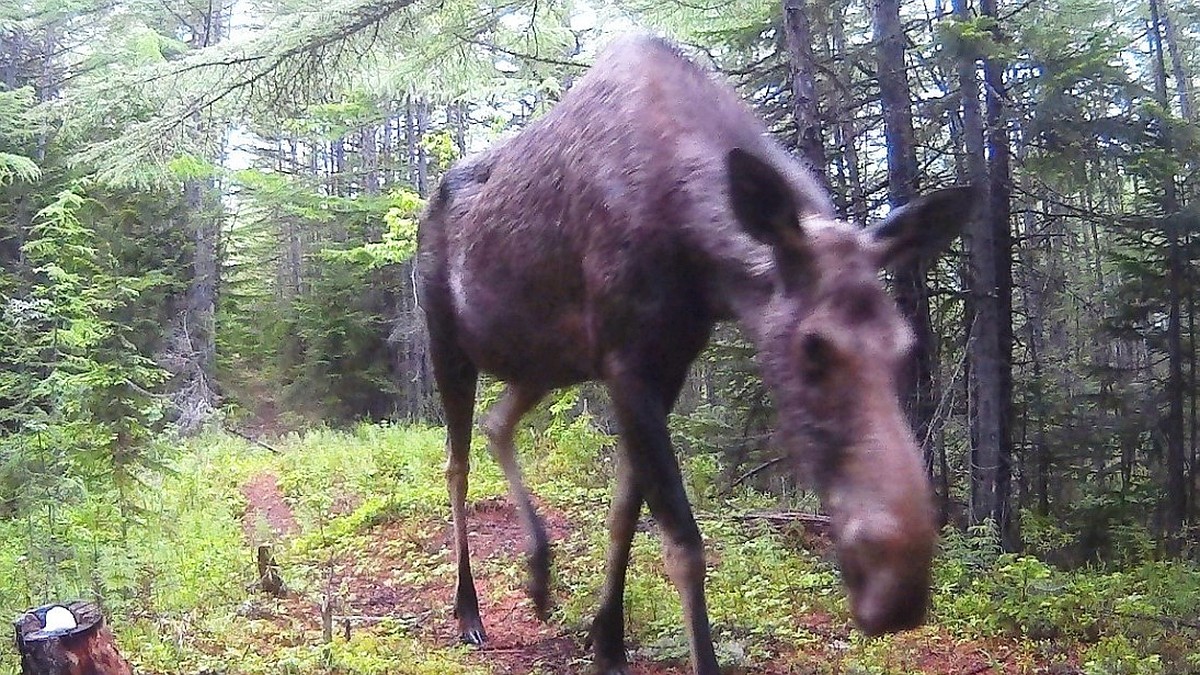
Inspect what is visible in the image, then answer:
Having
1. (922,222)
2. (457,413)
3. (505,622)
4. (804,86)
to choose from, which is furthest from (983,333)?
(922,222)

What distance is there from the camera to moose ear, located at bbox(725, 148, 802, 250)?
2.86 meters

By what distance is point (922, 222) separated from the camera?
2971 mm

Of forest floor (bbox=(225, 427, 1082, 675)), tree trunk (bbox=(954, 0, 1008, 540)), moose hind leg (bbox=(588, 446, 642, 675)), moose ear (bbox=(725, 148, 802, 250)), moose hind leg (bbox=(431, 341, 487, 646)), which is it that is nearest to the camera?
moose ear (bbox=(725, 148, 802, 250))

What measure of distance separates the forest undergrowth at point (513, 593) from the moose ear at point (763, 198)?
2148mm

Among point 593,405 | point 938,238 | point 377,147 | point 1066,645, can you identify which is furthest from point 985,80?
point 377,147

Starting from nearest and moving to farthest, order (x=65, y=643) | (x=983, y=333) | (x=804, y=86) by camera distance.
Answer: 1. (x=65, y=643)
2. (x=804, y=86)
3. (x=983, y=333)

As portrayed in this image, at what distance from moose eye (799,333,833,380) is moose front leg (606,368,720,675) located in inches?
39.6

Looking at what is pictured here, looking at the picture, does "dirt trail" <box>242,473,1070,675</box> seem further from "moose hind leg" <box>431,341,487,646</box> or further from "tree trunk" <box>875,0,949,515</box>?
"tree trunk" <box>875,0,949,515</box>

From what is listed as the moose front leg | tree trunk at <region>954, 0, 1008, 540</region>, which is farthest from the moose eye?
tree trunk at <region>954, 0, 1008, 540</region>

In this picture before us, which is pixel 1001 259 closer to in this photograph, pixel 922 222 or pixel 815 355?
pixel 922 222

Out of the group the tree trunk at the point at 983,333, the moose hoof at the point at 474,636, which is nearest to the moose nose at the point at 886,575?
the moose hoof at the point at 474,636

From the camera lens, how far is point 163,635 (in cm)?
486

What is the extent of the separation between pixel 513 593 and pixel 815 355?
3668 mm

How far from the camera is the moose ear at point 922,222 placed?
2.93 m
